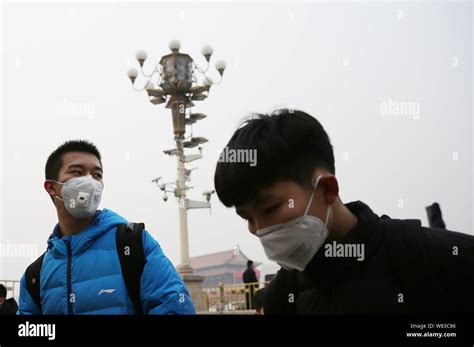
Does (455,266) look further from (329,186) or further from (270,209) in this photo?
(270,209)

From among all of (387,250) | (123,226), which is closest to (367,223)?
(387,250)

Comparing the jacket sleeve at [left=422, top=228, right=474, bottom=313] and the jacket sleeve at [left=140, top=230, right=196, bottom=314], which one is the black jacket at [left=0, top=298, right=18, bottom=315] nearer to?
the jacket sleeve at [left=140, top=230, right=196, bottom=314]

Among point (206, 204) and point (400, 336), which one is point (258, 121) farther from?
point (206, 204)

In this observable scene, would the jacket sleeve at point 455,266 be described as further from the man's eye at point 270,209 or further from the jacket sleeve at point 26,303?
the jacket sleeve at point 26,303

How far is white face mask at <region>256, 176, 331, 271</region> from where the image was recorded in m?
1.38

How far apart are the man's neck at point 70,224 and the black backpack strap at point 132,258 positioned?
0.33m

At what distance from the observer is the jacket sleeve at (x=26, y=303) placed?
1.98 metres

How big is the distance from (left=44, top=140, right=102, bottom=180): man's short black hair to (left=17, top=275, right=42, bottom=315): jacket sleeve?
21.6 inches

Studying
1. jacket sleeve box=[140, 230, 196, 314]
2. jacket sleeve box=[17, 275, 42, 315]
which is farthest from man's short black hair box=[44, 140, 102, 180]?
jacket sleeve box=[140, 230, 196, 314]

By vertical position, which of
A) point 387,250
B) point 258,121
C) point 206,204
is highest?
point 206,204

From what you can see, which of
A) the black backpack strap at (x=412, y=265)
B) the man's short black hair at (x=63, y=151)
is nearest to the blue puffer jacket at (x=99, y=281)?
the man's short black hair at (x=63, y=151)

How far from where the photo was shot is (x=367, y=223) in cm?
132

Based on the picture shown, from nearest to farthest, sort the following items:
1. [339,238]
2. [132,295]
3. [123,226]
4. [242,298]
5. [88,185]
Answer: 1. [339,238]
2. [132,295]
3. [123,226]
4. [88,185]
5. [242,298]

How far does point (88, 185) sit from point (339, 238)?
134 centimetres
